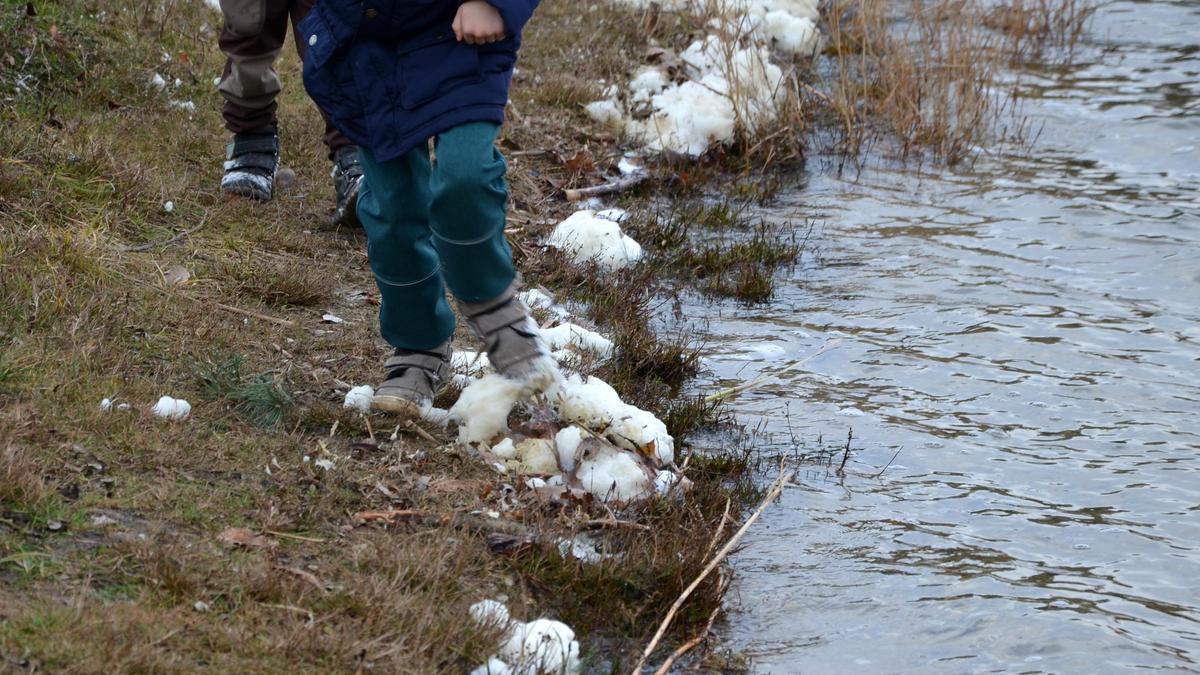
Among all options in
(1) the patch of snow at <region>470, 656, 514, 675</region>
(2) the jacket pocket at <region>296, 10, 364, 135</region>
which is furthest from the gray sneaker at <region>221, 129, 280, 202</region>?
(1) the patch of snow at <region>470, 656, 514, 675</region>

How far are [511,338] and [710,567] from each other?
0.90m

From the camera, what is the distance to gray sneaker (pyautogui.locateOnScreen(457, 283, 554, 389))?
11.4 feet

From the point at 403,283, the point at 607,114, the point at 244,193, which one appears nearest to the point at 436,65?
the point at 403,283

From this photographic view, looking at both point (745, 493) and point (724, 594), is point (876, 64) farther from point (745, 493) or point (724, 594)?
point (724, 594)

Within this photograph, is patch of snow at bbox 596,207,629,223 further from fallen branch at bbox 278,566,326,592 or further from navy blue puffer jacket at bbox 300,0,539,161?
fallen branch at bbox 278,566,326,592

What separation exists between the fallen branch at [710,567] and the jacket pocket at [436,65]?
144 cm

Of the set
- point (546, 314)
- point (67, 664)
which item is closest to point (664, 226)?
point (546, 314)

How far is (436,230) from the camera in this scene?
3338 mm

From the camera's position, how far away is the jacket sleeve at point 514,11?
10.1 ft

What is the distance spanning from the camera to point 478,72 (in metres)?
3.23

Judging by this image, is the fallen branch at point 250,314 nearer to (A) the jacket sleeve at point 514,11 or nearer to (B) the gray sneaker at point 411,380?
(B) the gray sneaker at point 411,380

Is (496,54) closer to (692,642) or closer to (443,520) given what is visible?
(443,520)

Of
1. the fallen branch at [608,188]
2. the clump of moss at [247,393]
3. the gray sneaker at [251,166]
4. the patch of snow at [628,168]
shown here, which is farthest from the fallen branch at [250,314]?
the patch of snow at [628,168]

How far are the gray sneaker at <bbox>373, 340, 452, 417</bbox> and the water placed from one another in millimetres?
1106
